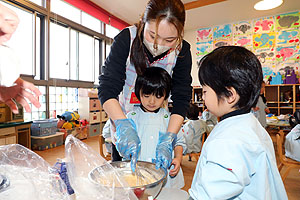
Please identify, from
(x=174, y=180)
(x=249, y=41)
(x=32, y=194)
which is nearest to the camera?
(x=32, y=194)

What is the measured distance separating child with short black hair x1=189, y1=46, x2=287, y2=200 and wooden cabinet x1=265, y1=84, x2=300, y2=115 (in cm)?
536

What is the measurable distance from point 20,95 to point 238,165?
0.52 metres

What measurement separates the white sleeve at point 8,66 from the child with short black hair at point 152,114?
3.00 ft

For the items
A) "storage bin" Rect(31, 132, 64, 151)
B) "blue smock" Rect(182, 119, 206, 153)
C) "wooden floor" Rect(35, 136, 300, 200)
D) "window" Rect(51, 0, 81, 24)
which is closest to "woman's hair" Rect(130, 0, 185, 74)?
"wooden floor" Rect(35, 136, 300, 200)

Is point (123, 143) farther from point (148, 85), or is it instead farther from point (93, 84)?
point (93, 84)

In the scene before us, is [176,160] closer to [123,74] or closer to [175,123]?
[175,123]

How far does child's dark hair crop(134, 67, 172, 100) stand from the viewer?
117 cm

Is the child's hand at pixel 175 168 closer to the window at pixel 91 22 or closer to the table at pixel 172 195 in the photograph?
the table at pixel 172 195

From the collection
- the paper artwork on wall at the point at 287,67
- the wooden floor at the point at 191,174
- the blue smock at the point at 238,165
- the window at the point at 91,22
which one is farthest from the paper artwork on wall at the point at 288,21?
the blue smock at the point at 238,165

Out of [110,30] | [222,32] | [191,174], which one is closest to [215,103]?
[191,174]

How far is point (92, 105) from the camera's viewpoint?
4.74 m

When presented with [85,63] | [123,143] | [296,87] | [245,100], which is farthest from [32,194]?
[296,87]

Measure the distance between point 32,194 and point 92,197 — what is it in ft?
0.41

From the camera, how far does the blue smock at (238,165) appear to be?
537 millimetres
